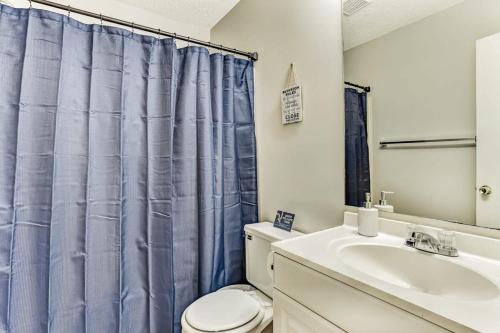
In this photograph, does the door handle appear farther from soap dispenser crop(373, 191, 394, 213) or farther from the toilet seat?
the toilet seat

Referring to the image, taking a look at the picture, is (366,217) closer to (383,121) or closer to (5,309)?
(383,121)

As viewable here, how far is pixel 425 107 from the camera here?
93cm

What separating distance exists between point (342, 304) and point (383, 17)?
111cm

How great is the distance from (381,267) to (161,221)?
3.50ft

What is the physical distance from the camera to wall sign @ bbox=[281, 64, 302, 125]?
4.43ft

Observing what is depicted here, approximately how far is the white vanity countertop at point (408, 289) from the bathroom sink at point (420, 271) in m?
0.02

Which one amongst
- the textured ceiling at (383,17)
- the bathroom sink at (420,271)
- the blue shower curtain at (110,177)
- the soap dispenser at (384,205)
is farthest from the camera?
the blue shower curtain at (110,177)

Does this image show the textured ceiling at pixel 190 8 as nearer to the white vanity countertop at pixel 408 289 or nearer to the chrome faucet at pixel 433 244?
the white vanity countertop at pixel 408 289

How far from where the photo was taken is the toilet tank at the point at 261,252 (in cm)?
132

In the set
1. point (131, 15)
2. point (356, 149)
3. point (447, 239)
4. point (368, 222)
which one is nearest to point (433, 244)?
point (447, 239)

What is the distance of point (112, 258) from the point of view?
4.15 ft

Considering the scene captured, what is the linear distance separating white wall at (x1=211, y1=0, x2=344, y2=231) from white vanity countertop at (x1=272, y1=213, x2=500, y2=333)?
0.77 feet

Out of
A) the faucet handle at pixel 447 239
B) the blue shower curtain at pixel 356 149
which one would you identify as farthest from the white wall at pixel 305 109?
the faucet handle at pixel 447 239

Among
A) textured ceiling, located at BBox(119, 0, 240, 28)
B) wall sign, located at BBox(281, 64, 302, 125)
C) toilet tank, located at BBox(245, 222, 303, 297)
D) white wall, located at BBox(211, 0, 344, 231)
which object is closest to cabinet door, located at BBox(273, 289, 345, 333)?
toilet tank, located at BBox(245, 222, 303, 297)
